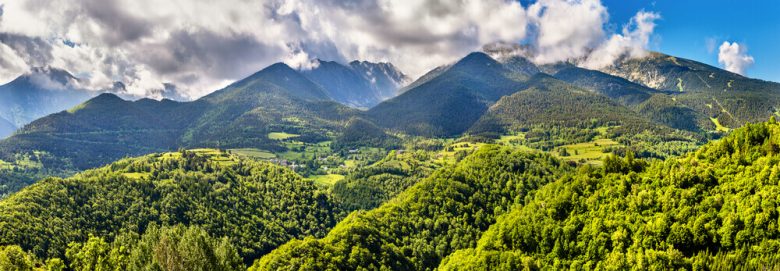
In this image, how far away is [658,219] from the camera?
273ft

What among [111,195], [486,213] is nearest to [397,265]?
[486,213]

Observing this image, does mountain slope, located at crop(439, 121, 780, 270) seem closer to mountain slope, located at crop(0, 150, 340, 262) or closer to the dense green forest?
the dense green forest

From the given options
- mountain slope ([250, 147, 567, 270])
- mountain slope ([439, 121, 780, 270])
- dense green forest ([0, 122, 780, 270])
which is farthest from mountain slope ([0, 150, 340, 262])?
mountain slope ([439, 121, 780, 270])

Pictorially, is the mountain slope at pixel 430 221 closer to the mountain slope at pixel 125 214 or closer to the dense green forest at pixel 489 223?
the dense green forest at pixel 489 223

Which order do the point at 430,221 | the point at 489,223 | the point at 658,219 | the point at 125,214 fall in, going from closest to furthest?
the point at 658,219
the point at 430,221
the point at 489,223
the point at 125,214

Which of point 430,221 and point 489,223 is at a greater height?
point 430,221

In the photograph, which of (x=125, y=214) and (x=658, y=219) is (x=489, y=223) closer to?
(x=658, y=219)

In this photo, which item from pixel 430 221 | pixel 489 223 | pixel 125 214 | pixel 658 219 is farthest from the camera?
pixel 125 214

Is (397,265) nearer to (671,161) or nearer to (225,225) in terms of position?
(671,161)

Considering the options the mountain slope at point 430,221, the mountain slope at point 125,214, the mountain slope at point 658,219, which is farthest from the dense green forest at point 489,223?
the mountain slope at point 125,214

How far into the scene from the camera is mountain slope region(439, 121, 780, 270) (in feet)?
241

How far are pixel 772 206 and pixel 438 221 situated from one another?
83.2 meters

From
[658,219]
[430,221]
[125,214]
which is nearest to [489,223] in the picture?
[430,221]

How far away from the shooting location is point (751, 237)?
7175 centimetres
